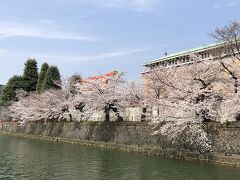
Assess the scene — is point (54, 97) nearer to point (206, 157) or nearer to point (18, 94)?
point (18, 94)

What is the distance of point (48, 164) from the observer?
24.5 meters

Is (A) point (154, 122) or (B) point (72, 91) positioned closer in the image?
(A) point (154, 122)

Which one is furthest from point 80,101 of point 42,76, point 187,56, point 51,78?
point 42,76

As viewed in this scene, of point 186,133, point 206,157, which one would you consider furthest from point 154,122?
point 206,157

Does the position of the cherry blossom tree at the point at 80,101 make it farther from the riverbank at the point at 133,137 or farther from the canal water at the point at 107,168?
the canal water at the point at 107,168

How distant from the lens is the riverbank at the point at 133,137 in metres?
25.3

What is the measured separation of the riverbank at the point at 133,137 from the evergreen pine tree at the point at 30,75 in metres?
16.5

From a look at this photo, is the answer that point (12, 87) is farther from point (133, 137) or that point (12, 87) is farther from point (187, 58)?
point (133, 137)

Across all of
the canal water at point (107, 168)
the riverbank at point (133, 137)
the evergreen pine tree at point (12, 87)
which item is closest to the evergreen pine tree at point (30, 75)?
the evergreen pine tree at point (12, 87)

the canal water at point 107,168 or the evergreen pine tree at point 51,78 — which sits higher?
the evergreen pine tree at point 51,78

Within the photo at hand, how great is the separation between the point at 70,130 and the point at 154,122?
1824 cm

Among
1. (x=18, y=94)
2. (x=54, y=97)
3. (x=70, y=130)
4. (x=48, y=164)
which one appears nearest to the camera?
(x=48, y=164)

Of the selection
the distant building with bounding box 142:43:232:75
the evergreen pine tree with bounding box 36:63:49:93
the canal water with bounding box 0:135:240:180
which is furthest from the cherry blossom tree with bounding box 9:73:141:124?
the canal water with bounding box 0:135:240:180

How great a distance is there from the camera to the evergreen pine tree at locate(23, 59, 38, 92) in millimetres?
75250
